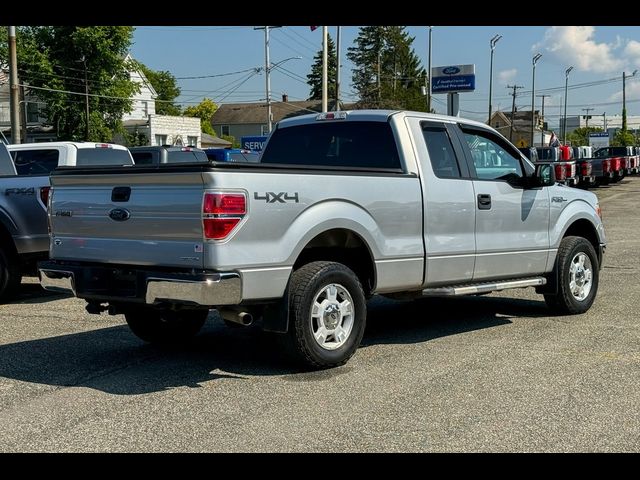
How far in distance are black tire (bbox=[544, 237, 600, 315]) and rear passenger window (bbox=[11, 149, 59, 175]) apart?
6.48m

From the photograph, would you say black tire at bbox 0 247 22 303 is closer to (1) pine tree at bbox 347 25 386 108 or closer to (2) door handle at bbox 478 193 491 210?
(2) door handle at bbox 478 193 491 210

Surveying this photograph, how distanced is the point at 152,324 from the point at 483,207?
318 centimetres

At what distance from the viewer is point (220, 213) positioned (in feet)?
17.8

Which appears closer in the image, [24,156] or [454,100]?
[24,156]

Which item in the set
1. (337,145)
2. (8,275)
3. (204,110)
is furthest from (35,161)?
(204,110)

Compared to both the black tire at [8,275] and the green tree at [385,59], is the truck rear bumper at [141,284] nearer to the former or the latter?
the black tire at [8,275]

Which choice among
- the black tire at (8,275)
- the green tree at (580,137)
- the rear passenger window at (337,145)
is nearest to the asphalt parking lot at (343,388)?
the black tire at (8,275)

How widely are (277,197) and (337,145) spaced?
6.24 feet

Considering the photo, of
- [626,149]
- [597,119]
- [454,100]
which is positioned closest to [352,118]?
[454,100]

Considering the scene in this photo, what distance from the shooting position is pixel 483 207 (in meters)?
7.47

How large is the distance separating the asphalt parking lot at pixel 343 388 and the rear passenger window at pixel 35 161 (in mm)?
2661

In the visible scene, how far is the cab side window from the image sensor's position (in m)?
7.68

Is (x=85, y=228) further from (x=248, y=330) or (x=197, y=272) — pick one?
(x=248, y=330)

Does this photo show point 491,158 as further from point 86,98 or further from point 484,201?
point 86,98
